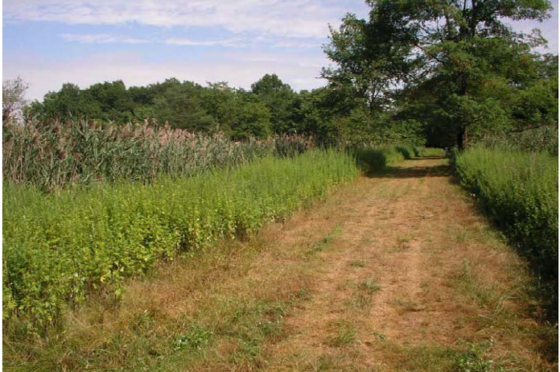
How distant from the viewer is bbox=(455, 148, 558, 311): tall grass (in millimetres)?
5774

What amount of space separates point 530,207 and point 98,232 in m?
5.95

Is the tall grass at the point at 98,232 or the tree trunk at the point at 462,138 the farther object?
the tree trunk at the point at 462,138

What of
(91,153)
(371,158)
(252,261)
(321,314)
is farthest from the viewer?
(371,158)

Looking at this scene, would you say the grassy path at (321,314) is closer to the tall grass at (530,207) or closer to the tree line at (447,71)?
the tall grass at (530,207)

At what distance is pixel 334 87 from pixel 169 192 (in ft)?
58.2

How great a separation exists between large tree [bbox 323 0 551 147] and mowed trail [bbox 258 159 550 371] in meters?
11.1

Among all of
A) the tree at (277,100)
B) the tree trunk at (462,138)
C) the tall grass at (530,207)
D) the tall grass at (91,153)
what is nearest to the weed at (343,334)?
the tall grass at (530,207)

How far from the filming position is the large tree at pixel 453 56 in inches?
709

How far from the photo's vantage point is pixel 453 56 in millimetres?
17531

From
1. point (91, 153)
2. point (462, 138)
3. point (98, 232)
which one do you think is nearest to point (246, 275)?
point (98, 232)

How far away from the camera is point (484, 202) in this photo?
409 inches

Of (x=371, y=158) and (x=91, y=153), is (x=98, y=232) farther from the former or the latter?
(x=371, y=158)

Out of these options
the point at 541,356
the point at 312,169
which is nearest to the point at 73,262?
the point at 541,356

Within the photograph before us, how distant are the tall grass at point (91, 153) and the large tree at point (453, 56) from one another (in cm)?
1129
